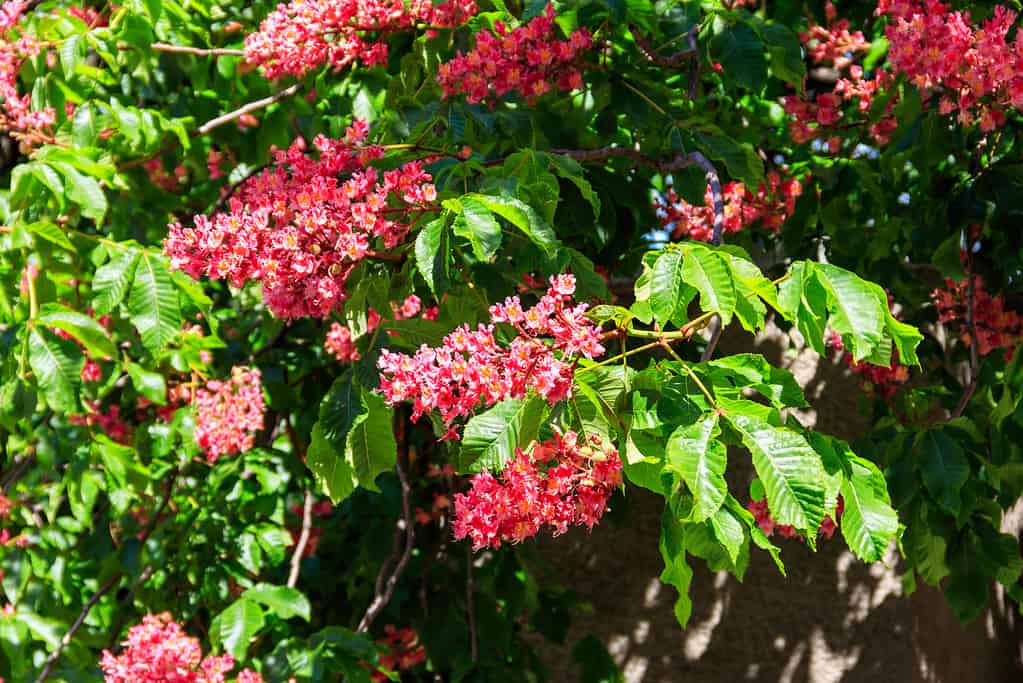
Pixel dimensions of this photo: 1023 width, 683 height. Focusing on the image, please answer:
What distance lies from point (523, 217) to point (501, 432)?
37 centimetres

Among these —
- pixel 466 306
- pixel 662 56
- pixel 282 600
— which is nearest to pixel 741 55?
pixel 662 56

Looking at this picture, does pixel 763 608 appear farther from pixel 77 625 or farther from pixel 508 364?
pixel 508 364

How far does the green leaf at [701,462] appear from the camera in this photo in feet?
4.16

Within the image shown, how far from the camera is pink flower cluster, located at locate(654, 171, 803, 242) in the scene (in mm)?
2707

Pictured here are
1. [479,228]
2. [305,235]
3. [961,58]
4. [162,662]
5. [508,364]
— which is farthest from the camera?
[162,662]

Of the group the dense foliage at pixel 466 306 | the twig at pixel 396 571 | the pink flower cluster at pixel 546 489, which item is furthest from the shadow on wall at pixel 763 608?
the pink flower cluster at pixel 546 489

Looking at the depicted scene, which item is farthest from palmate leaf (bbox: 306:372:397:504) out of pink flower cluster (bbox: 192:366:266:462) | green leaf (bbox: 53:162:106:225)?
pink flower cluster (bbox: 192:366:266:462)

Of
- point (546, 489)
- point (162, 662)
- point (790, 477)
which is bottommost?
point (162, 662)

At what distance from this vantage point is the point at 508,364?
141 cm

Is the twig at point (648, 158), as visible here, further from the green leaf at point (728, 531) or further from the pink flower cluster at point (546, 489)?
the green leaf at point (728, 531)

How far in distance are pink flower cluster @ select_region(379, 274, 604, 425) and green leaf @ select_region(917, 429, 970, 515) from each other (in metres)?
1.05

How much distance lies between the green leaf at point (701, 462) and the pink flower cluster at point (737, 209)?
1.40 m

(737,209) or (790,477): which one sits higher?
(790,477)

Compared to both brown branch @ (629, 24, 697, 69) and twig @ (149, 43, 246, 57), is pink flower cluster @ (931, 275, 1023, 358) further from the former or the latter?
twig @ (149, 43, 246, 57)
